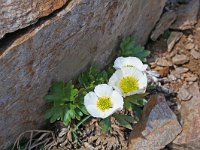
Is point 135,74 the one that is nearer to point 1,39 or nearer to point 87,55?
point 87,55

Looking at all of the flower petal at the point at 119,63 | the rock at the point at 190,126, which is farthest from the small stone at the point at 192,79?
the flower petal at the point at 119,63

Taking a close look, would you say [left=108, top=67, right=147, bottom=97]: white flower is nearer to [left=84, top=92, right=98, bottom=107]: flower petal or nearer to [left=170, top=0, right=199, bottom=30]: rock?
[left=84, top=92, right=98, bottom=107]: flower petal

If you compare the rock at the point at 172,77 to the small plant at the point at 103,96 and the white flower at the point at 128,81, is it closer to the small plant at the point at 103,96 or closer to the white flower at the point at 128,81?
the small plant at the point at 103,96

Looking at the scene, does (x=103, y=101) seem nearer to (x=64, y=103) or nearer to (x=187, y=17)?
(x=64, y=103)

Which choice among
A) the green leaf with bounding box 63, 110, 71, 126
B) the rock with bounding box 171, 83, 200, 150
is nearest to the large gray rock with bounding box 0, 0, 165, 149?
the green leaf with bounding box 63, 110, 71, 126

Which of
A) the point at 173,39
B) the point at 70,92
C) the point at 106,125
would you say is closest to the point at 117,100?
the point at 106,125

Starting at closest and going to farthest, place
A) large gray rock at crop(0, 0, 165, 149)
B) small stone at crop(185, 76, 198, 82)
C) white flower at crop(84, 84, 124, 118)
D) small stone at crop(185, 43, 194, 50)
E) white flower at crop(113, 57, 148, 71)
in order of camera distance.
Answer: large gray rock at crop(0, 0, 165, 149) → white flower at crop(84, 84, 124, 118) → white flower at crop(113, 57, 148, 71) → small stone at crop(185, 76, 198, 82) → small stone at crop(185, 43, 194, 50)
